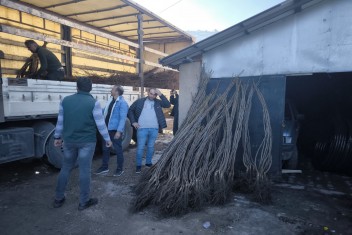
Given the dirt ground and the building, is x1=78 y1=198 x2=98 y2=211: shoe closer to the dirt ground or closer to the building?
the dirt ground

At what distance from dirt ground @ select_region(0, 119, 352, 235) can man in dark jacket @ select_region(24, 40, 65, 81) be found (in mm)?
2212

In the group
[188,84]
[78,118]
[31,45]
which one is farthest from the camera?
[188,84]

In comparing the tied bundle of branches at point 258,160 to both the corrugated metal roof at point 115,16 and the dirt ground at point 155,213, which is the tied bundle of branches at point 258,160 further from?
the corrugated metal roof at point 115,16

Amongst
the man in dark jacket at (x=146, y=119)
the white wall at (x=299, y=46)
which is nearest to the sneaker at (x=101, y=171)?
the man in dark jacket at (x=146, y=119)

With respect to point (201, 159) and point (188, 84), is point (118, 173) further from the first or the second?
point (188, 84)

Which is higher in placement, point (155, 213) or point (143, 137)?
point (143, 137)

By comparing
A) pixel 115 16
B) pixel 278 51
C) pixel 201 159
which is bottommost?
pixel 201 159

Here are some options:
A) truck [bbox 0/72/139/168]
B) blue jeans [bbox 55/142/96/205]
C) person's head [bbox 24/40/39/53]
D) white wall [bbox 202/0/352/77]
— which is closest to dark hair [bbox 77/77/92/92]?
blue jeans [bbox 55/142/96/205]

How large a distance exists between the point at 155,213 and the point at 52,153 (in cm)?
281

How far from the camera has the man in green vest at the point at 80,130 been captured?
3.60 metres

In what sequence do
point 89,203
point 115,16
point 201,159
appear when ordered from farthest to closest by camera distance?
point 115,16, point 201,159, point 89,203

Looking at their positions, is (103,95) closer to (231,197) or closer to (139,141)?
(139,141)

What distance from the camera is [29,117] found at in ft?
15.5

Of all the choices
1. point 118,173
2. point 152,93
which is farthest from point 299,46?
point 118,173
